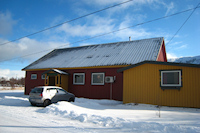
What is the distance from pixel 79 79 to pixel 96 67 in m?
2.60

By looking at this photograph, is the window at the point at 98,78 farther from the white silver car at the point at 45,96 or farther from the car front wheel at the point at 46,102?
the car front wheel at the point at 46,102

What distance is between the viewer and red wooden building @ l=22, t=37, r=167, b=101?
17312mm

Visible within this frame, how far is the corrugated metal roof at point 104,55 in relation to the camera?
17828 mm

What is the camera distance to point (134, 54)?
18.5 m

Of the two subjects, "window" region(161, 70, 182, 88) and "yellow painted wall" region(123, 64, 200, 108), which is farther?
"window" region(161, 70, 182, 88)

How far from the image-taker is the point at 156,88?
12.8 meters

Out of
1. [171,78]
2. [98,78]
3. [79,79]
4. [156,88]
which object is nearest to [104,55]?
[98,78]

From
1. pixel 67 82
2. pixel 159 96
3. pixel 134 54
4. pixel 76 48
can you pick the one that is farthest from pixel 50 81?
pixel 159 96

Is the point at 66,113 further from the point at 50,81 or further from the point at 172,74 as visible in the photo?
the point at 50,81

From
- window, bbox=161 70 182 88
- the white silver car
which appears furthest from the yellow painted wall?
the white silver car

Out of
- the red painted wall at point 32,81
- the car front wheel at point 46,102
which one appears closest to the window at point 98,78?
the car front wheel at point 46,102

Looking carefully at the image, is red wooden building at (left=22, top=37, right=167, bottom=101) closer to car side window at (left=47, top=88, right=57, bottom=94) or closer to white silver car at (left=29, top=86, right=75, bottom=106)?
white silver car at (left=29, top=86, right=75, bottom=106)

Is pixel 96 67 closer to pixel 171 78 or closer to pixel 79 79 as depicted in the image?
pixel 79 79

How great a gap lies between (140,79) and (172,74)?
2222mm
